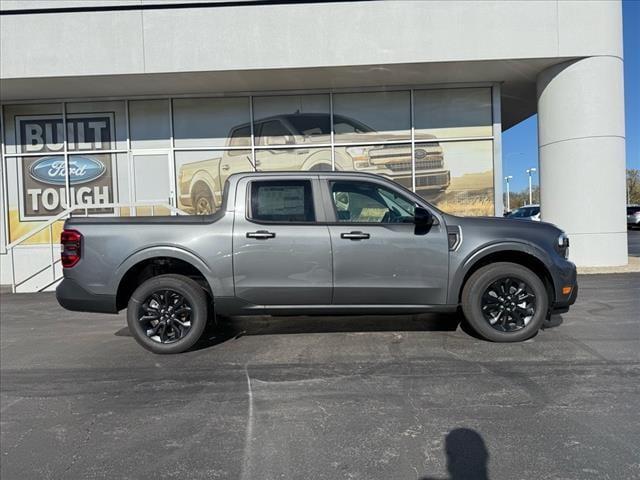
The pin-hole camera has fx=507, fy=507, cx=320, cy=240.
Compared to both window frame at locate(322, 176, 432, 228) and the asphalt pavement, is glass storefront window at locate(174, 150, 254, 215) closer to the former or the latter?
the asphalt pavement

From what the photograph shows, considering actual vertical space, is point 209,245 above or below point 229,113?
below

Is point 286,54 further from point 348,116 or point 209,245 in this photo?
point 209,245

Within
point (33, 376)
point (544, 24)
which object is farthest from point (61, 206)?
point (544, 24)

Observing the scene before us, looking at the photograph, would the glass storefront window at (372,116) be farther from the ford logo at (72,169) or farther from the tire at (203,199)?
the ford logo at (72,169)

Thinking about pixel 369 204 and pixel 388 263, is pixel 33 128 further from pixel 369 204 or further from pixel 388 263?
pixel 388 263

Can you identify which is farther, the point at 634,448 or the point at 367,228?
the point at 367,228

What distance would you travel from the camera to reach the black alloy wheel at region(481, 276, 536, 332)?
5430 mm

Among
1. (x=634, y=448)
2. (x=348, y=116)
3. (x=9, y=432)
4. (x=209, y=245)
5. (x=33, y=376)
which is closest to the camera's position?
(x=634, y=448)

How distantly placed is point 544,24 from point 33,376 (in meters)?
11.3

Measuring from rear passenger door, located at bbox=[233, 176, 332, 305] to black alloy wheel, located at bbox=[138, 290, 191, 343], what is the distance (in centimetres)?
67

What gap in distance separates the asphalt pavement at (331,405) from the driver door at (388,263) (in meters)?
0.60

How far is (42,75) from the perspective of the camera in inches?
429

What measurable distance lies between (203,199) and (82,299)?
310 inches

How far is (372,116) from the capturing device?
12.8 m
